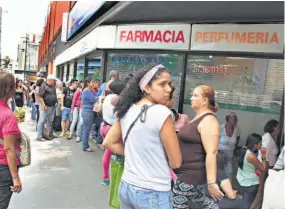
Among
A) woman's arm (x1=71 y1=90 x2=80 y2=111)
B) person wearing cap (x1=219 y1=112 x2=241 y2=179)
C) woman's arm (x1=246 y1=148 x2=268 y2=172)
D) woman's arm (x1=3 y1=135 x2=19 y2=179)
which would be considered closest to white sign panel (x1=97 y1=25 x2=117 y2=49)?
woman's arm (x1=71 y1=90 x2=80 y2=111)

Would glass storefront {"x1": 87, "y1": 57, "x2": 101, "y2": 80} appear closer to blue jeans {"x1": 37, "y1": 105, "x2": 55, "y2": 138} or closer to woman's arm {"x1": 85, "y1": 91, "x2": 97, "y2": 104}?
blue jeans {"x1": 37, "y1": 105, "x2": 55, "y2": 138}

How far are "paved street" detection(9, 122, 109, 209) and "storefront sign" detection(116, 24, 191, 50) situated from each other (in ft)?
8.24

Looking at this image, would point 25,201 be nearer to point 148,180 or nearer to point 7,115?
point 7,115

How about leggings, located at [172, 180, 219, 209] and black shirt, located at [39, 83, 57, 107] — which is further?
black shirt, located at [39, 83, 57, 107]

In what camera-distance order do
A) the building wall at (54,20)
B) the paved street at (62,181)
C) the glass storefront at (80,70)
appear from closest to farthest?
the paved street at (62,181) < the glass storefront at (80,70) < the building wall at (54,20)

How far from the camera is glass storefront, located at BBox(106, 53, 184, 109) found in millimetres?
7617

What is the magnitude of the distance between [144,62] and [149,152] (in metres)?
6.00

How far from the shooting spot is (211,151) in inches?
112

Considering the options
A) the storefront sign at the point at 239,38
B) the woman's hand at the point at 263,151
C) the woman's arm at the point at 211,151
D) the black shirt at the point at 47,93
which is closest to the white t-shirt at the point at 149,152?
the woman's arm at the point at 211,151

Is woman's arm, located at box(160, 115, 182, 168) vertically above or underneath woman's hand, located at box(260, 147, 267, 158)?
above

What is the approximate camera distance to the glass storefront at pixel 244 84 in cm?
645

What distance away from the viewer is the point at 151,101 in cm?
231

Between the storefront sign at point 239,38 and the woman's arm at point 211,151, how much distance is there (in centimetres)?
374

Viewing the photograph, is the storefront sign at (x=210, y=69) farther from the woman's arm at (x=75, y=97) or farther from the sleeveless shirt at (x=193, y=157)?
the sleeveless shirt at (x=193, y=157)
